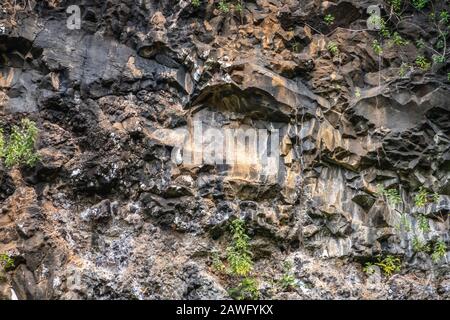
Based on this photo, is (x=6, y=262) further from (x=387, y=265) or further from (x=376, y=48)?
(x=376, y=48)

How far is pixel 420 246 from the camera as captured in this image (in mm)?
6598

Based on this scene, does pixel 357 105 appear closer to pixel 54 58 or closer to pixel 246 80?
pixel 246 80

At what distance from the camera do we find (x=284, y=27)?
739 centimetres

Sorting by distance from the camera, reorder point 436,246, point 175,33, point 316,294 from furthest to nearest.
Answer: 1. point 175,33
2. point 436,246
3. point 316,294

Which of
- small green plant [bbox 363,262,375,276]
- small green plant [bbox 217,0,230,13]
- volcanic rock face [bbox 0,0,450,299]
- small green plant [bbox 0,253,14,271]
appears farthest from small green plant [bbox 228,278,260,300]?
small green plant [bbox 217,0,230,13]

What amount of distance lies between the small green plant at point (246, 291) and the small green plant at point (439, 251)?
7.22 ft

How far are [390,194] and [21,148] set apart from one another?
175 inches

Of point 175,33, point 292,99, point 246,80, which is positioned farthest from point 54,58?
point 292,99

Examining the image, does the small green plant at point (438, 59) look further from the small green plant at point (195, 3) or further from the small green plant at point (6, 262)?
the small green plant at point (6, 262)

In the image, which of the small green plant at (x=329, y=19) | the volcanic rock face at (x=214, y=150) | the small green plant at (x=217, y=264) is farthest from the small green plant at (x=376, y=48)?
the small green plant at (x=217, y=264)

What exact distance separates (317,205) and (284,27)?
2467 mm

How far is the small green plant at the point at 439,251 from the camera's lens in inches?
258

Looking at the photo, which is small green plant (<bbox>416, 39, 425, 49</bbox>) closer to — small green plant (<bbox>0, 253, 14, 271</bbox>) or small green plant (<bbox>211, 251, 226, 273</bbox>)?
small green plant (<bbox>211, 251, 226, 273</bbox>)

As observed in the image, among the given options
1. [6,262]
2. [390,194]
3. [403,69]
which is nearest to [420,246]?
[390,194]
